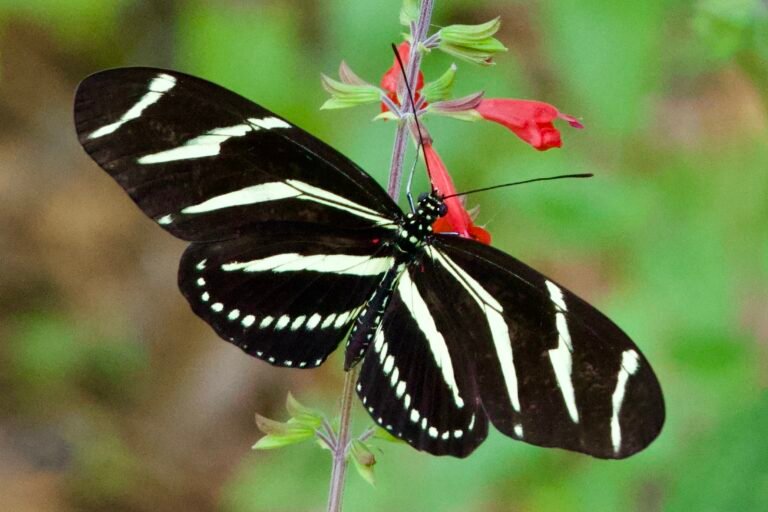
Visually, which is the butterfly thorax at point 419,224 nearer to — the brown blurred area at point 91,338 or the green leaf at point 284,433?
the green leaf at point 284,433

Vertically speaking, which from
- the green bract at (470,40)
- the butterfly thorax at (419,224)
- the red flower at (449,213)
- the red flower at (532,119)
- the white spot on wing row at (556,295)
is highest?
the green bract at (470,40)

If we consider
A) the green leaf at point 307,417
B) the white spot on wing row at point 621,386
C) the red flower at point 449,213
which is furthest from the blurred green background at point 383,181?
the green leaf at point 307,417

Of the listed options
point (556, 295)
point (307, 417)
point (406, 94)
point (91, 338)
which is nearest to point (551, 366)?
point (556, 295)

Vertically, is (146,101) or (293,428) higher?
(146,101)

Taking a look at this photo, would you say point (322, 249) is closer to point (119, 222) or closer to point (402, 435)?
point (402, 435)

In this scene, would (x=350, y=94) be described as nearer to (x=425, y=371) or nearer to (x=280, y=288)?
(x=280, y=288)

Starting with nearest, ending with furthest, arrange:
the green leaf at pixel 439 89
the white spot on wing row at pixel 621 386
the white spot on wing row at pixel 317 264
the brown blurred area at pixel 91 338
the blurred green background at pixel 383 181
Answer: the white spot on wing row at pixel 621 386 < the green leaf at pixel 439 89 < the white spot on wing row at pixel 317 264 < the blurred green background at pixel 383 181 < the brown blurred area at pixel 91 338
